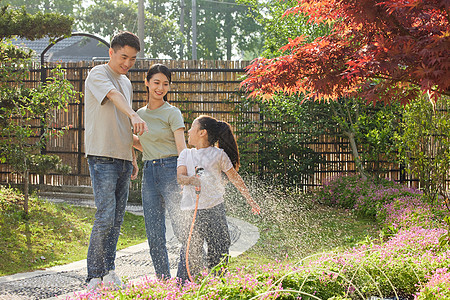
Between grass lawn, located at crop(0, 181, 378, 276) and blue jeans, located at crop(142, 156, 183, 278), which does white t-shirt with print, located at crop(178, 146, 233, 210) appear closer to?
blue jeans, located at crop(142, 156, 183, 278)

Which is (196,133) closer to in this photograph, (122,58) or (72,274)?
(122,58)

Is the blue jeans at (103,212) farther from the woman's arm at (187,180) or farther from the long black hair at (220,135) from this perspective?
the long black hair at (220,135)

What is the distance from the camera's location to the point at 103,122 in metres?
3.16

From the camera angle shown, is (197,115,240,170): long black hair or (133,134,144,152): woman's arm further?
A: (133,134,144,152): woman's arm

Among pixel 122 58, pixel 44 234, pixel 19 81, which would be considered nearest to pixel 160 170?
pixel 122 58

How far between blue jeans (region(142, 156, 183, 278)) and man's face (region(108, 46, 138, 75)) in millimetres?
701

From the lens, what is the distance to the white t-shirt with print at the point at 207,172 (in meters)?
3.16

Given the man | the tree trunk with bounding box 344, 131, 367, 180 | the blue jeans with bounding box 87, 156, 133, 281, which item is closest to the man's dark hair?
the man

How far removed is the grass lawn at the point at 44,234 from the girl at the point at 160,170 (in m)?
1.63

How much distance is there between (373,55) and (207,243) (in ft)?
5.33

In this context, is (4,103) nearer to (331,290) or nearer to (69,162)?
(69,162)

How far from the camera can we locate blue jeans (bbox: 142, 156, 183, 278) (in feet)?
10.6

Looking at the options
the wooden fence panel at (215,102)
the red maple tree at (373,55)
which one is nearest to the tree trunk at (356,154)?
the wooden fence panel at (215,102)

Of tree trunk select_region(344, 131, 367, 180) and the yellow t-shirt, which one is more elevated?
the yellow t-shirt
